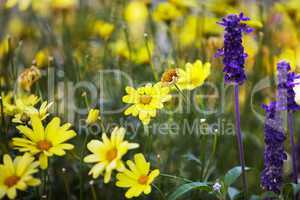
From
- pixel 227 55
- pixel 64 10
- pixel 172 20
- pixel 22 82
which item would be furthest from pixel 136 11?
pixel 227 55

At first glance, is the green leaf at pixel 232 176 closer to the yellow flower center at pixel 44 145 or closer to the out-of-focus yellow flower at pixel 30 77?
the yellow flower center at pixel 44 145

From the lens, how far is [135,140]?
4.48 ft

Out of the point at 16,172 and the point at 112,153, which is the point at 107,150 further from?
the point at 16,172

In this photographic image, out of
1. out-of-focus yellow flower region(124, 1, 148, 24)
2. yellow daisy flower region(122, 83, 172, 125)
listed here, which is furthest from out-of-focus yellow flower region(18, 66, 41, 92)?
out-of-focus yellow flower region(124, 1, 148, 24)

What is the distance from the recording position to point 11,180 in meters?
0.95

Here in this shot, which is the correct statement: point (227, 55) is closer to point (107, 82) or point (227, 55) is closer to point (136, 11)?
point (107, 82)

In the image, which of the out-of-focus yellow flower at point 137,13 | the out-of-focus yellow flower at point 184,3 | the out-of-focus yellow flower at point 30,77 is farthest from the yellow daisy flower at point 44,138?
the out-of-focus yellow flower at point 137,13

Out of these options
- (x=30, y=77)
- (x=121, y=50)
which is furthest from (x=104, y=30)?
(x=30, y=77)

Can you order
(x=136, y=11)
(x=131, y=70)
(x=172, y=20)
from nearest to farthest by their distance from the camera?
(x=131, y=70), (x=172, y=20), (x=136, y=11)

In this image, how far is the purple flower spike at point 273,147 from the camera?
3.12 feet

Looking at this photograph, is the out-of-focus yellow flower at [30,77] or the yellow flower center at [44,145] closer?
the yellow flower center at [44,145]

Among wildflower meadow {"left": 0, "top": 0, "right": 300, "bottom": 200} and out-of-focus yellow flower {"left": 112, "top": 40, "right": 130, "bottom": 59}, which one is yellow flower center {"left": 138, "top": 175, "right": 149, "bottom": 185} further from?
out-of-focus yellow flower {"left": 112, "top": 40, "right": 130, "bottom": 59}

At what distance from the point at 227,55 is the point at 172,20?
30.6 inches

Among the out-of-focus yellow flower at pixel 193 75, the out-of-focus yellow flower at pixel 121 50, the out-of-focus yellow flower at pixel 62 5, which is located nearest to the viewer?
the out-of-focus yellow flower at pixel 193 75
